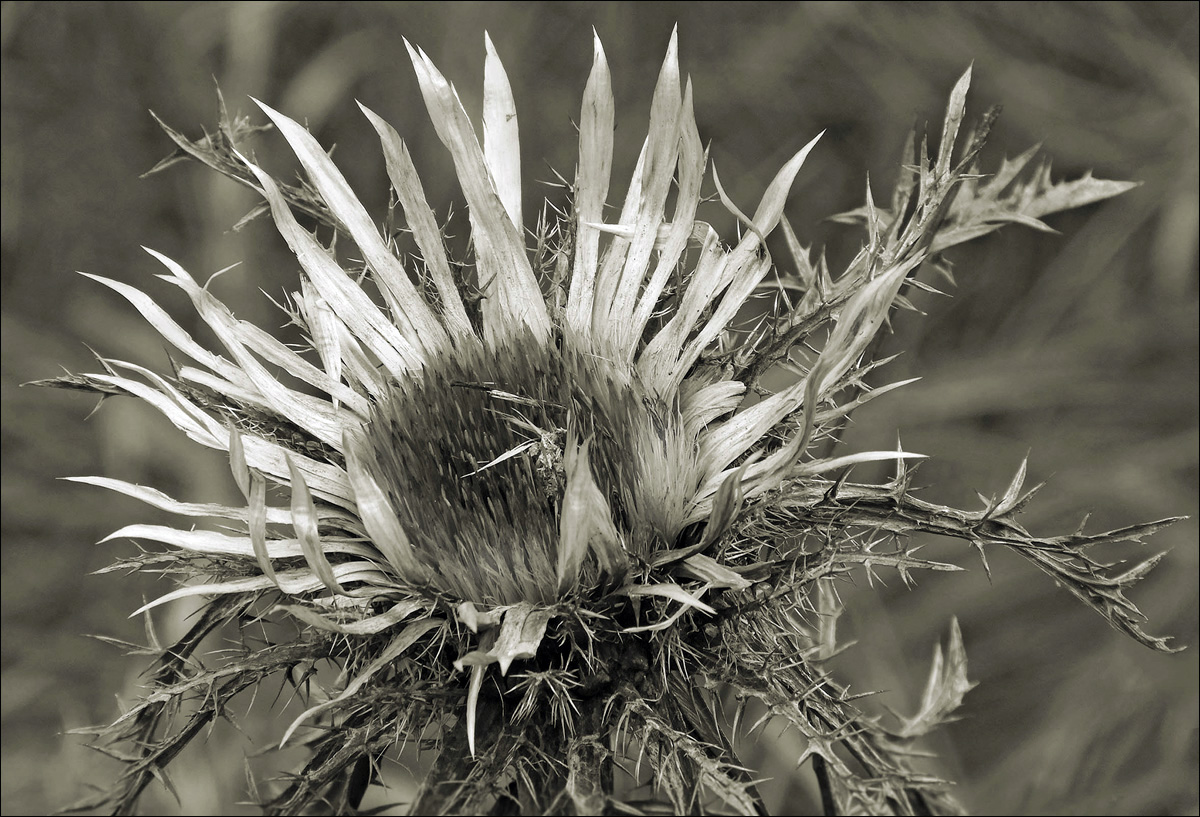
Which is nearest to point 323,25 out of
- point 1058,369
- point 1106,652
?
point 1058,369

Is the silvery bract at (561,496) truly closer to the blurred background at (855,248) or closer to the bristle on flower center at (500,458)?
the bristle on flower center at (500,458)

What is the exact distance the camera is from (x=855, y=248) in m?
2.21

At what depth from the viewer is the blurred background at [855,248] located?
6.75ft

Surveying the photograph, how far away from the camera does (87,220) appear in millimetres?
2443

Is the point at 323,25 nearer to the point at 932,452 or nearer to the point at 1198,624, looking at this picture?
the point at 932,452

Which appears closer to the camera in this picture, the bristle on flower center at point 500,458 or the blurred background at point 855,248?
the bristle on flower center at point 500,458

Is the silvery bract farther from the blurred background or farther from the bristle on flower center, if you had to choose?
the blurred background

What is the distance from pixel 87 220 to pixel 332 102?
66cm

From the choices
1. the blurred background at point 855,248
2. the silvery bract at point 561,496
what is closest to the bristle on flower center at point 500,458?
the silvery bract at point 561,496

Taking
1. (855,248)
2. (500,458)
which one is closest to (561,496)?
(500,458)

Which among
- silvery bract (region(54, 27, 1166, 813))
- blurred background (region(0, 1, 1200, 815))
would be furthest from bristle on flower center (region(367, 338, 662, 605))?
blurred background (region(0, 1, 1200, 815))

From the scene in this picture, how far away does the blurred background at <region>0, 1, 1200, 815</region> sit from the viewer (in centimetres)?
206

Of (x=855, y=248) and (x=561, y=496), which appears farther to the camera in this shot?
(x=855, y=248)

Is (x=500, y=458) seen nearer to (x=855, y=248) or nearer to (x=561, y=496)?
(x=561, y=496)
